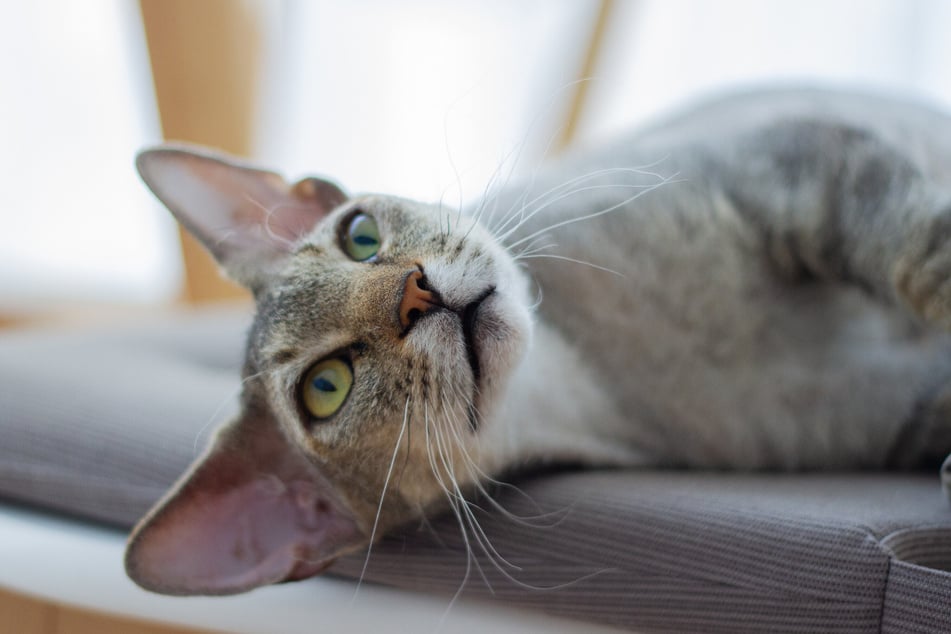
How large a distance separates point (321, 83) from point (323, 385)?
2.56 metres

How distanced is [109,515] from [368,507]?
1.65ft

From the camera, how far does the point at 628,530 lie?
1.13 meters

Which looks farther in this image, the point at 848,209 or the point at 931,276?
the point at 848,209

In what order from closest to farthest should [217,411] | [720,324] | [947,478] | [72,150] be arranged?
[947,478], [217,411], [720,324], [72,150]

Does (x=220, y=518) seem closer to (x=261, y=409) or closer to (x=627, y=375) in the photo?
(x=261, y=409)

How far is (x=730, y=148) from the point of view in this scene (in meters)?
1.56

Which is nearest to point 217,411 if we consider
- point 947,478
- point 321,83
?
point 947,478

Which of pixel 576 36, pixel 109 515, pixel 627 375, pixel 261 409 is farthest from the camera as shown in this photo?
pixel 576 36

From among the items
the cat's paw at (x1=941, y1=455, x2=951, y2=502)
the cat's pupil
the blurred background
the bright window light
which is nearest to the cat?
the cat's pupil

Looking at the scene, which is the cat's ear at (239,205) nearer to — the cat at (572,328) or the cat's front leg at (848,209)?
the cat at (572,328)

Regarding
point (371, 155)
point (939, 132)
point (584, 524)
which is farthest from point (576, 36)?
point (584, 524)

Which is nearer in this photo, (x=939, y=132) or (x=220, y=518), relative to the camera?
(x=220, y=518)

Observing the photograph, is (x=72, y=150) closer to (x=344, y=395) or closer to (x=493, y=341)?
(x=344, y=395)

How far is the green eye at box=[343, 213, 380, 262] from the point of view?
1285mm
